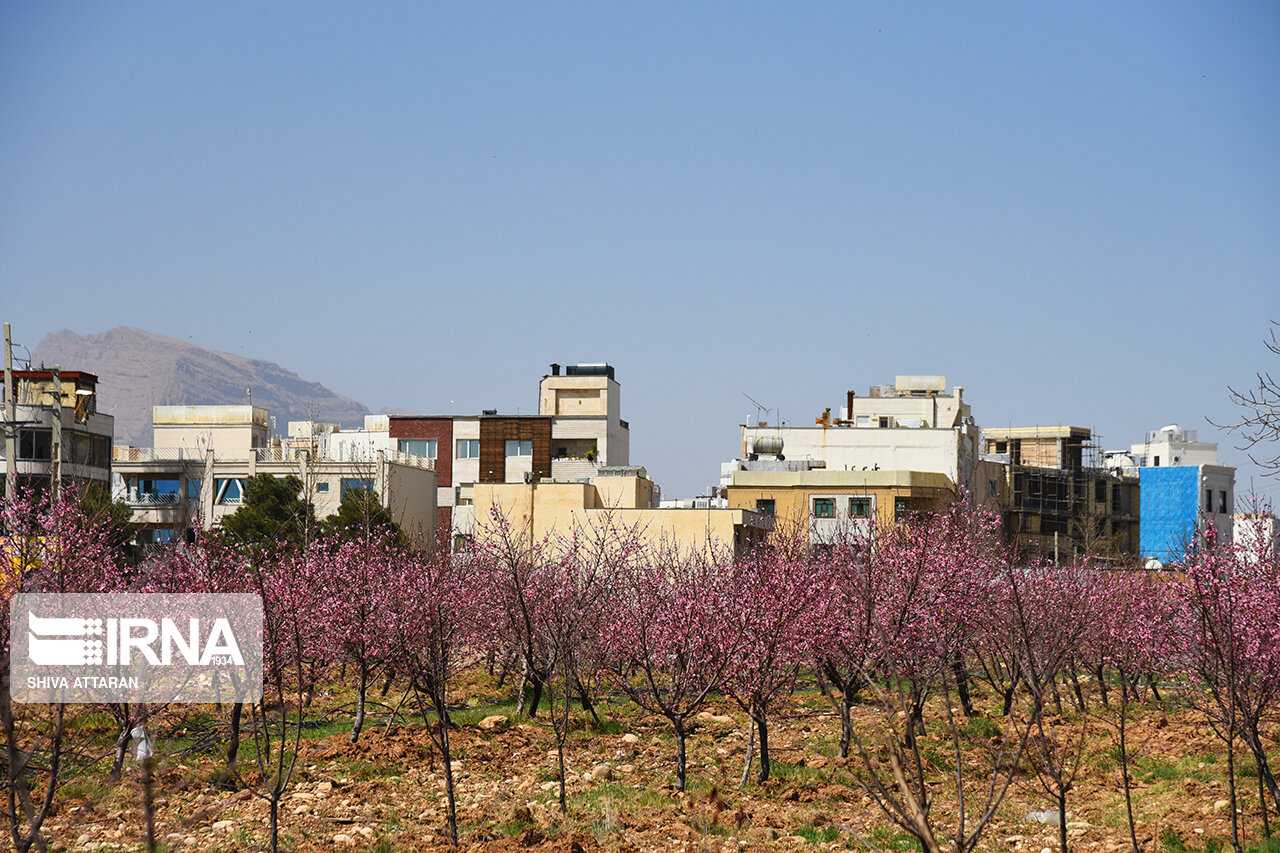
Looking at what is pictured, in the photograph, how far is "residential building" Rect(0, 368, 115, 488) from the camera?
59031mm

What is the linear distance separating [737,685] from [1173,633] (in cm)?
817

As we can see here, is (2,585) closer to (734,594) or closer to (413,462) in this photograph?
(734,594)

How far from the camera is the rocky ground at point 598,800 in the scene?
57.9ft

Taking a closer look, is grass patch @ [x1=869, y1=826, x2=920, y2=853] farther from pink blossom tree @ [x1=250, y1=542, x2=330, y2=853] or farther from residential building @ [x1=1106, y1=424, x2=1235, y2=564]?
residential building @ [x1=1106, y1=424, x2=1235, y2=564]

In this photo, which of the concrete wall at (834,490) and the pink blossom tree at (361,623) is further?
the concrete wall at (834,490)

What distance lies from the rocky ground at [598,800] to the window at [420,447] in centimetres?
5848

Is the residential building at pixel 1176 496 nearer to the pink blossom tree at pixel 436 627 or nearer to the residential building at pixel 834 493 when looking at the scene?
the residential building at pixel 834 493

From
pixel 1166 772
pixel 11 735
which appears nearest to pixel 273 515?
pixel 1166 772

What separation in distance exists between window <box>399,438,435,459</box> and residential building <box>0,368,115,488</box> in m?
21.7

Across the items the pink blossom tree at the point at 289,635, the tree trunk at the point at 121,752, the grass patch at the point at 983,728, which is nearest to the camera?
the tree trunk at the point at 121,752

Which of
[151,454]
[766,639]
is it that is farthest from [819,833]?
[151,454]

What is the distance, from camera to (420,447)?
85188 millimetres

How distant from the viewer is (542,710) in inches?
1286

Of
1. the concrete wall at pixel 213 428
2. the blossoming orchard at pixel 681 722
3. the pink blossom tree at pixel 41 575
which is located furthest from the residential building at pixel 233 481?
the pink blossom tree at pixel 41 575
